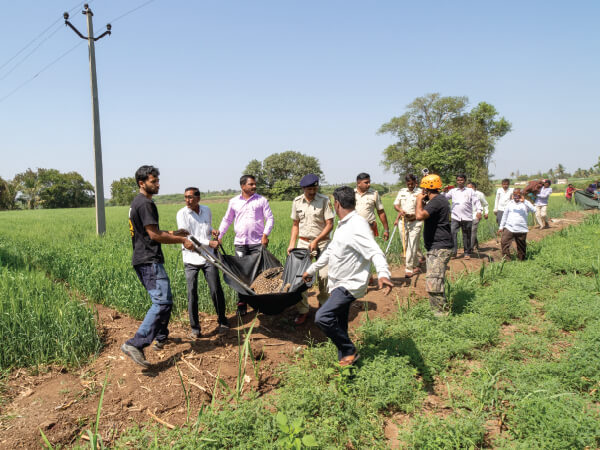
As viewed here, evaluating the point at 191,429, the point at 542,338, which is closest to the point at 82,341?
the point at 191,429

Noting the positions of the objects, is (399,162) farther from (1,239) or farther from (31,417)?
(31,417)

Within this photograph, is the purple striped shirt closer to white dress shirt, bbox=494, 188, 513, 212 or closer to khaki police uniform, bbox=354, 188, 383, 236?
khaki police uniform, bbox=354, 188, 383, 236

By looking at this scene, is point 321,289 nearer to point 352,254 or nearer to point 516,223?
point 352,254

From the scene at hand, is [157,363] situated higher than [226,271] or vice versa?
[226,271]

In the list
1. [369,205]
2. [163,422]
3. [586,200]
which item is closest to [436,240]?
[369,205]

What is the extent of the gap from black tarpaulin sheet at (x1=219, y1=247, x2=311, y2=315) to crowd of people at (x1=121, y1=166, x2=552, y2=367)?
0.20 m

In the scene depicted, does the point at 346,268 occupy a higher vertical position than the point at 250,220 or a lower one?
lower

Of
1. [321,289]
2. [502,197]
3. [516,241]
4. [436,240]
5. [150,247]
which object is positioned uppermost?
[502,197]

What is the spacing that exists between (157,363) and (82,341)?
3.16 feet

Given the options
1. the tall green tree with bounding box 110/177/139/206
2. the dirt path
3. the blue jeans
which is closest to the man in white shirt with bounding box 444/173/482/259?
the dirt path

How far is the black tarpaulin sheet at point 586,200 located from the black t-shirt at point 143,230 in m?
22.2

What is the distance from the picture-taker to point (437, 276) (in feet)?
14.6

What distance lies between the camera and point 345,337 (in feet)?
10.3

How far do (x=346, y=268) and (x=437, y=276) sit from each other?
6.18 feet
